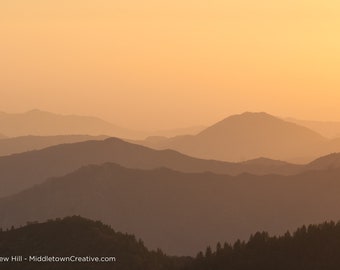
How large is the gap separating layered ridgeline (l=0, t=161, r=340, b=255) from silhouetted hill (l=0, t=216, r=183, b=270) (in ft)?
295

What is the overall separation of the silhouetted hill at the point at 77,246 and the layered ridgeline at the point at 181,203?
8986 centimetres

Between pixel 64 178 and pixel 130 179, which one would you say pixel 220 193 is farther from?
pixel 64 178

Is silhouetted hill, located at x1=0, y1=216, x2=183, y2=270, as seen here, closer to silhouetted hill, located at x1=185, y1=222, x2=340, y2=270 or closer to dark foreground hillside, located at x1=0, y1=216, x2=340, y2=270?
dark foreground hillside, located at x1=0, y1=216, x2=340, y2=270

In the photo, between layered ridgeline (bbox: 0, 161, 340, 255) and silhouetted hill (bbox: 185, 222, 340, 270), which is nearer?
silhouetted hill (bbox: 185, 222, 340, 270)

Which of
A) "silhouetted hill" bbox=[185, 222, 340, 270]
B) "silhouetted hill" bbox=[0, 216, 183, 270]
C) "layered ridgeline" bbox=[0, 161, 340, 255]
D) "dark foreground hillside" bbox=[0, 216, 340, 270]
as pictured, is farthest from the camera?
"layered ridgeline" bbox=[0, 161, 340, 255]

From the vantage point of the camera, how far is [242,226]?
6053 inches

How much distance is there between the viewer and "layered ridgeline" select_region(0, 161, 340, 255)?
15188 centimetres

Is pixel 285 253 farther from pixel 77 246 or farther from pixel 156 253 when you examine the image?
pixel 77 246

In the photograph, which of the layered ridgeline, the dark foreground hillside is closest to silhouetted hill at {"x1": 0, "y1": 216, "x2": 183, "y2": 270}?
the dark foreground hillside

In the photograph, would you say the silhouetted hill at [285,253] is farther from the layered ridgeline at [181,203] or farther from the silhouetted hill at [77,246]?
the layered ridgeline at [181,203]

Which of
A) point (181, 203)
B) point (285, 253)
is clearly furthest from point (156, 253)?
point (181, 203)

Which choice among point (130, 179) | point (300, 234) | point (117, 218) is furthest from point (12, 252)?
point (130, 179)

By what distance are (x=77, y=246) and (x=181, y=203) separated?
371 ft

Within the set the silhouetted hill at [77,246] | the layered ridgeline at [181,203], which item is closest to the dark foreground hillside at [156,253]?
the silhouetted hill at [77,246]
